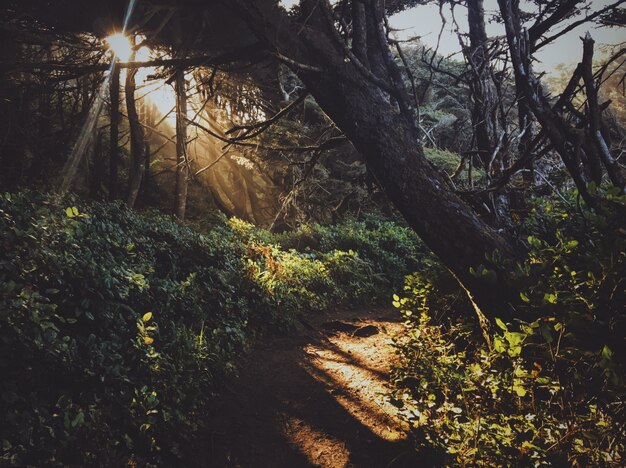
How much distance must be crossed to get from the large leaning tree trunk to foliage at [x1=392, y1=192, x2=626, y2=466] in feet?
1.29

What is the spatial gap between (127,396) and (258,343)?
9.78ft

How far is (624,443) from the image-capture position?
1.97m

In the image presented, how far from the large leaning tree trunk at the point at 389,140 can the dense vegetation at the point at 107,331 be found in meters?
2.96

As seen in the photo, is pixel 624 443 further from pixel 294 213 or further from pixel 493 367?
pixel 294 213

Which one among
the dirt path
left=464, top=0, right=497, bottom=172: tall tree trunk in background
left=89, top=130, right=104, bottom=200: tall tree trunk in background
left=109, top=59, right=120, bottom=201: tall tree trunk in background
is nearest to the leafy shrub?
the dirt path

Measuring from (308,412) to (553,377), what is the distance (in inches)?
103

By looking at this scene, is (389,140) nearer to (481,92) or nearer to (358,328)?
(481,92)

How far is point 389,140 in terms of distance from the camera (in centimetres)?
347

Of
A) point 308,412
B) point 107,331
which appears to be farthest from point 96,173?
point 308,412

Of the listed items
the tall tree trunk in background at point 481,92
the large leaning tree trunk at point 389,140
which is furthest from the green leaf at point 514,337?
the tall tree trunk in background at point 481,92

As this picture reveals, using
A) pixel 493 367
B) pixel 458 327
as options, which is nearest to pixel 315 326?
pixel 458 327

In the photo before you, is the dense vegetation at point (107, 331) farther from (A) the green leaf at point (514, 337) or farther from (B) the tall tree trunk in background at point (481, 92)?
(B) the tall tree trunk in background at point (481, 92)

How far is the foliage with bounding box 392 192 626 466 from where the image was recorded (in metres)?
2.16

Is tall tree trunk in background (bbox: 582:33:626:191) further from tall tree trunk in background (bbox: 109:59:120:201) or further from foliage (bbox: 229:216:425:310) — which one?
tall tree trunk in background (bbox: 109:59:120:201)
